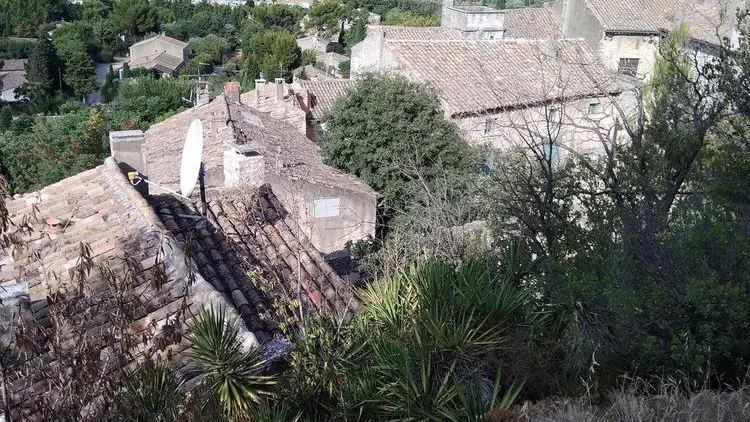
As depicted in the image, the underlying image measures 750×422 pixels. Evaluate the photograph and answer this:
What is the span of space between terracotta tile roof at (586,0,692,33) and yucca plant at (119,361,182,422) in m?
27.5

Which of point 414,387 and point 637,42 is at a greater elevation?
point 637,42

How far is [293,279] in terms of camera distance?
25.2 feet

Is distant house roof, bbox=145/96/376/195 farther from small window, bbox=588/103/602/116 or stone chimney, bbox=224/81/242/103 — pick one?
small window, bbox=588/103/602/116

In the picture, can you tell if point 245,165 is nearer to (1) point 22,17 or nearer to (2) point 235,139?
(2) point 235,139

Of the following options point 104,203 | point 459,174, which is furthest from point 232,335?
point 459,174

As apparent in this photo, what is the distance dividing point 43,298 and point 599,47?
89.9 feet

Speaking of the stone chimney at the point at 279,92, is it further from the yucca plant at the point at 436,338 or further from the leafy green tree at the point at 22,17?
the leafy green tree at the point at 22,17

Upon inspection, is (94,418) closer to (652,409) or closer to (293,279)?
(293,279)

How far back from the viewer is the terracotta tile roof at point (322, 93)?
24922 millimetres

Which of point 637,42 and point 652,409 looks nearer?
point 652,409

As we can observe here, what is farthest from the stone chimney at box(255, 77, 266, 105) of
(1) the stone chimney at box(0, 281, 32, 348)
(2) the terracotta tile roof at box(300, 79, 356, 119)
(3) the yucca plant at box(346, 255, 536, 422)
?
(1) the stone chimney at box(0, 281, 32, 348)

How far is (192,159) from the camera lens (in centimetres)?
801

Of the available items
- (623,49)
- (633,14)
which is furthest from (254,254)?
(633,14)

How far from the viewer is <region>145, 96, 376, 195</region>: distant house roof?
1516cm
